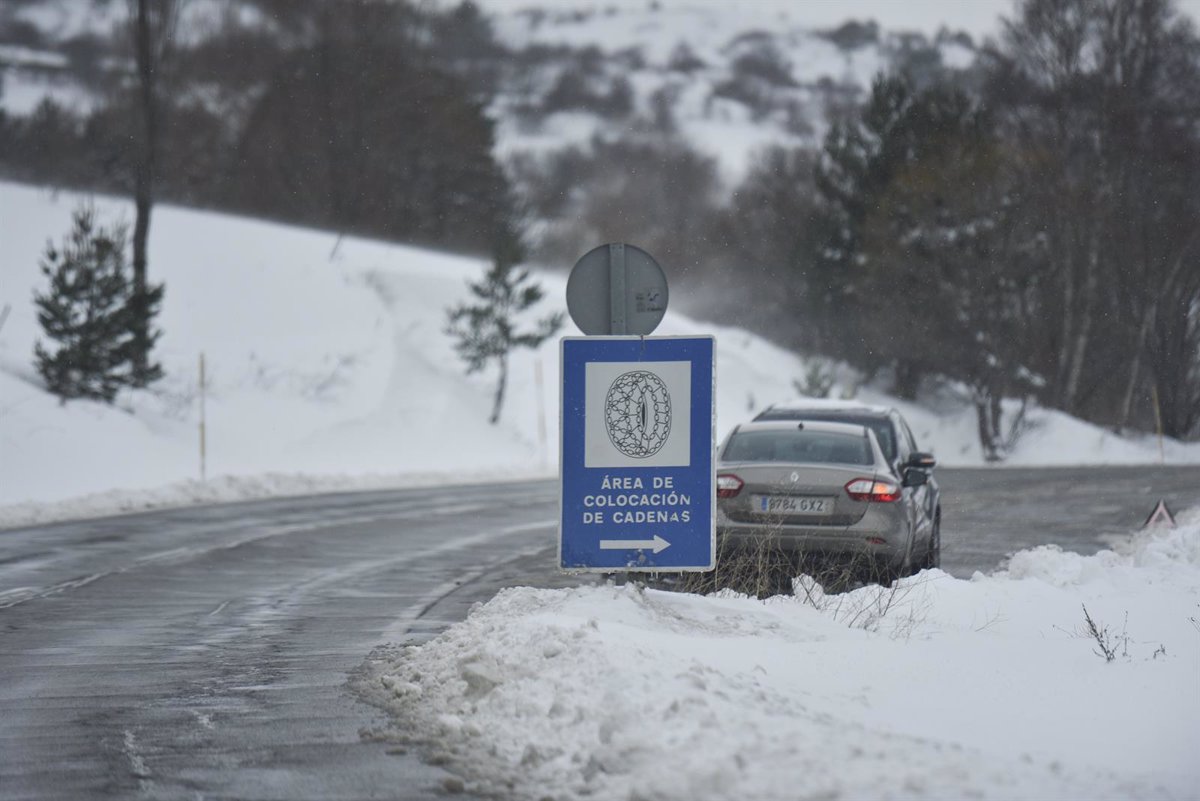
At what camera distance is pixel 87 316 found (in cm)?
2930

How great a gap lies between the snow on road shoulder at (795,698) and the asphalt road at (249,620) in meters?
0.50

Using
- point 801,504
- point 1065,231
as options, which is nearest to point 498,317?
point 1065,231

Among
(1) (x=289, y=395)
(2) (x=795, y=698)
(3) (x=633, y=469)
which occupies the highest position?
(3) (x=633, y=469)

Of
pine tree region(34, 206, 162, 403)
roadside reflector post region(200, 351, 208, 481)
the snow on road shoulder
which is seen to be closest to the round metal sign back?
the snow on road shoulder

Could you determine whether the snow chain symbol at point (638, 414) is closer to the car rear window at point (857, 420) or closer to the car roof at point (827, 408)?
the car rear window at point (857, 420)

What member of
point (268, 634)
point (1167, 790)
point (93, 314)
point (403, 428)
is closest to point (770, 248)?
point (403, 428)

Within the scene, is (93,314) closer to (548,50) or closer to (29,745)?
(29,745)

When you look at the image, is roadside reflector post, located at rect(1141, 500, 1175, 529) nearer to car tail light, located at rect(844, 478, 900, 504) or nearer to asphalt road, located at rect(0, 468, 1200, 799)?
asphalt road, located at rect(0, 468, 1200, 799)

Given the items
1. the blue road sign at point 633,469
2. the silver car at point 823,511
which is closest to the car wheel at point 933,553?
the silver car at point 823,511

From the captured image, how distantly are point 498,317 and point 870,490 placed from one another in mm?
28296

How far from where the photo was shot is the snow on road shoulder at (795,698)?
5.64m

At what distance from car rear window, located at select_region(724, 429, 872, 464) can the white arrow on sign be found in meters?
3.76

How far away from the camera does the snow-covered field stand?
27.6 m

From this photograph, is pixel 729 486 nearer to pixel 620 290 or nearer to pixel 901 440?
pixel 901 440
